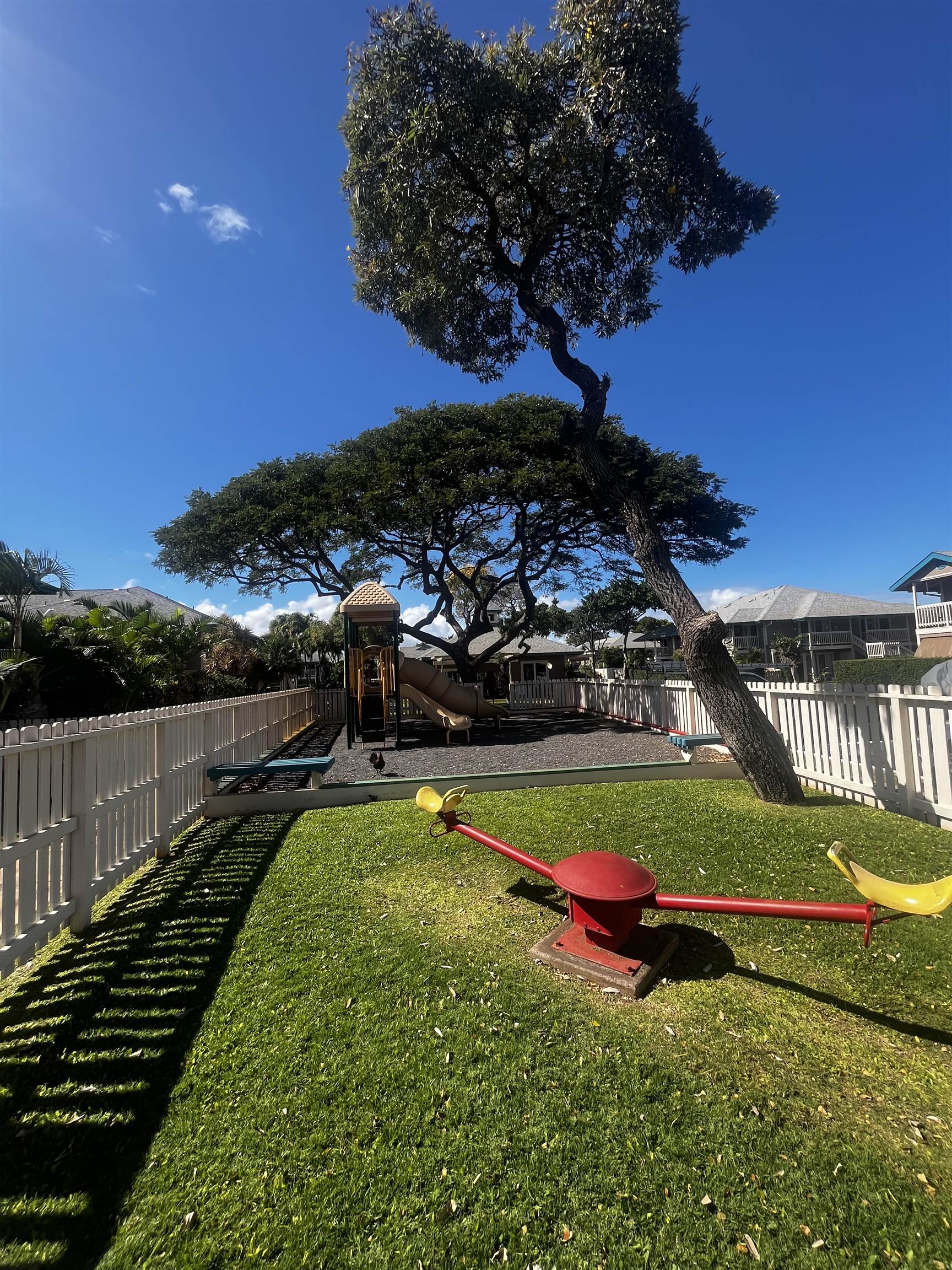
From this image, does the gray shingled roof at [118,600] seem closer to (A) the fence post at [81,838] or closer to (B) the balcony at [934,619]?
(A) the fence post at [81,838]

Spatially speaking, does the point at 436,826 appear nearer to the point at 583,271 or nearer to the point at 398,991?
the point at 398,991

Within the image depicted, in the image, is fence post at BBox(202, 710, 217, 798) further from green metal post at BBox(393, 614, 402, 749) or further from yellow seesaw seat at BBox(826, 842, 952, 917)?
yellow seesaw seat at BBox(826, 842, 952, 917)

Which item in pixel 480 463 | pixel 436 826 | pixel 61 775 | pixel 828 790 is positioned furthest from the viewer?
pixel 480 463


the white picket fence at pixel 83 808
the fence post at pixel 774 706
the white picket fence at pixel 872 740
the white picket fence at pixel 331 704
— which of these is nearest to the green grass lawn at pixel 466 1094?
the white picket fence at pixel 83 808

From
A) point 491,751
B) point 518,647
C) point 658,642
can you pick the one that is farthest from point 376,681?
point 658,642

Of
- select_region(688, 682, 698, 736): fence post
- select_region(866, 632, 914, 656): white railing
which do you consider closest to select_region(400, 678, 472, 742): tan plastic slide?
select_region(688, 682, 698, 736): fence post

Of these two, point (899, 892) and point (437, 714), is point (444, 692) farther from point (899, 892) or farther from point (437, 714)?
point (899, 892)

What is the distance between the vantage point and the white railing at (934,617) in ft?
83.4

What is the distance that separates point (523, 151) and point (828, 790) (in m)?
10.3

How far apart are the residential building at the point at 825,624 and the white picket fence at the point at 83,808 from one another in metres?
34.7

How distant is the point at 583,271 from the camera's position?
32.9 feet

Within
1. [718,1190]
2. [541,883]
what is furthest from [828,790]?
[718,1190]

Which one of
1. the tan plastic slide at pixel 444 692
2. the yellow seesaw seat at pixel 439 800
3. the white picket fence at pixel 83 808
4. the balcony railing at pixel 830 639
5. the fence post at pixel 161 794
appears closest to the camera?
the white picket fence at pixel 83 808

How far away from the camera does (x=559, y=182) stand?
854 centimetres
